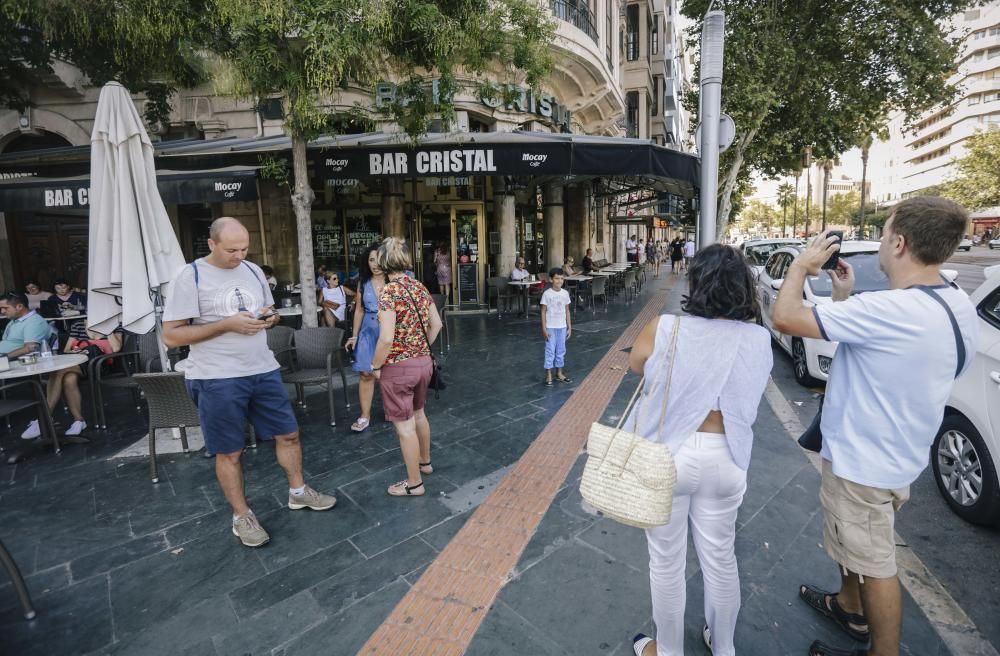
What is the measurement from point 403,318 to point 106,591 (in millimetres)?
2186

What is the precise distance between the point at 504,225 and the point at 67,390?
10.2 meters

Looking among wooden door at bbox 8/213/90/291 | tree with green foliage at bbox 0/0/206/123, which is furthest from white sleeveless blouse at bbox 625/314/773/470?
wooden door at bbox 8/213/90/291

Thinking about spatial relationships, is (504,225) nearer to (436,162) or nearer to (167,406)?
(436,162)

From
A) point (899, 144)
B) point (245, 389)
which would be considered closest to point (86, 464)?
point (245, 389)

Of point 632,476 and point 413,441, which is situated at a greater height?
point 632,476

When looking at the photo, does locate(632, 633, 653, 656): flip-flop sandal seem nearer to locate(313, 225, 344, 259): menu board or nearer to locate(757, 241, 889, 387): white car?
locate(757, 241, 889, 387): white car

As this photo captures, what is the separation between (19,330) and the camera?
513cm

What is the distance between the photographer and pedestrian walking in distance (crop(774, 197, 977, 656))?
1.80 meters

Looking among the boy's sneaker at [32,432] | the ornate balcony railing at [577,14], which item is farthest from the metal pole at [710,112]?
the ornate balcony railing at [577,14]

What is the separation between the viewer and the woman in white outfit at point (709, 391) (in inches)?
71.7

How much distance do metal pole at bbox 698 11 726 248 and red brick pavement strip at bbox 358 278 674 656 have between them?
2670mm

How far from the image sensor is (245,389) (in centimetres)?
316

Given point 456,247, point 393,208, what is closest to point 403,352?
point 393,208

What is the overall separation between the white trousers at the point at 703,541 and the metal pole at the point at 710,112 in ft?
13.7
